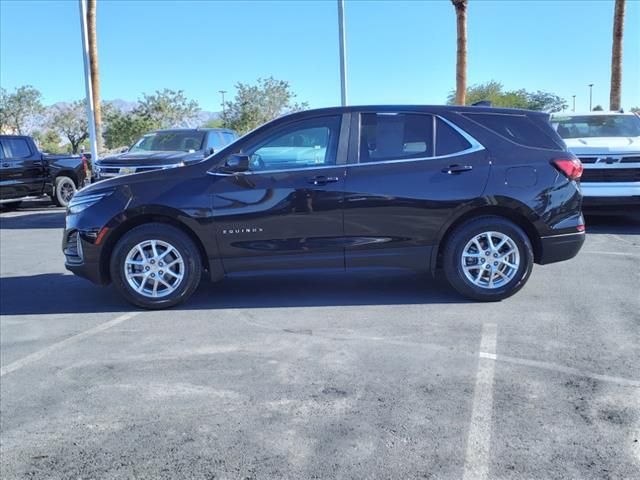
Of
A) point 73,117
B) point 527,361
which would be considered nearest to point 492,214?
point 527,361

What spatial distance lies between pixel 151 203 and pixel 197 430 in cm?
274

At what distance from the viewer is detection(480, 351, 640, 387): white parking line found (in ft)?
12.5

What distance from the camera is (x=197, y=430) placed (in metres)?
3.35

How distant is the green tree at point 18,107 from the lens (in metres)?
54.7

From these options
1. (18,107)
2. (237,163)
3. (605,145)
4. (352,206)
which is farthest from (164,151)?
(18,107)

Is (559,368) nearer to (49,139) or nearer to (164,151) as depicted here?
(164,151)

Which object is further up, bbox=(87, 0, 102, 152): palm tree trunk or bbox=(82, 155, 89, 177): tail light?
bbox=(87, 0, 102, 152): palm tree trunk

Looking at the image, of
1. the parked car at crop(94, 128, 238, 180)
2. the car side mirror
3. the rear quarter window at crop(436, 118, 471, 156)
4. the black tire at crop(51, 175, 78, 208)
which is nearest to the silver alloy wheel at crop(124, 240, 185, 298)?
the car side mirror

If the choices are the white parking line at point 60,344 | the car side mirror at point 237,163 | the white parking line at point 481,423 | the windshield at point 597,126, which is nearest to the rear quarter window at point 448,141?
the car side mirror at point 237,163

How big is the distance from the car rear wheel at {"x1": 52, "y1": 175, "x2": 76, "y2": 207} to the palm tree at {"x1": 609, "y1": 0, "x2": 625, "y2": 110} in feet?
57.7

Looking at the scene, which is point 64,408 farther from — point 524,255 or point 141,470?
point 524,255

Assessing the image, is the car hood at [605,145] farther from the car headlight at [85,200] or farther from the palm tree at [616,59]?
the palm tree at [616,59]

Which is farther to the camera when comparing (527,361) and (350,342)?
(350,342)

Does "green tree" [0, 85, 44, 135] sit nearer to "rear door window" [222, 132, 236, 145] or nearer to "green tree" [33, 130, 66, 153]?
"green tree" [33, 130, 66, 153]
